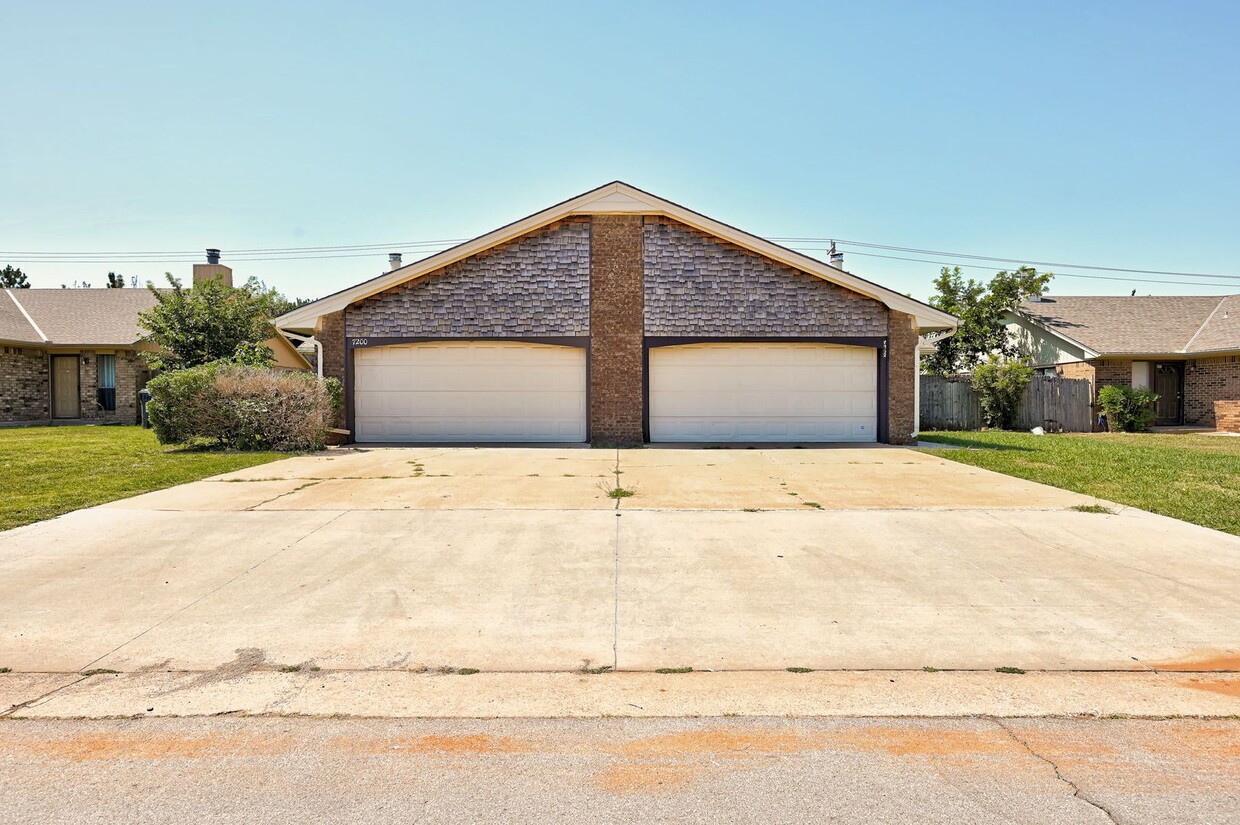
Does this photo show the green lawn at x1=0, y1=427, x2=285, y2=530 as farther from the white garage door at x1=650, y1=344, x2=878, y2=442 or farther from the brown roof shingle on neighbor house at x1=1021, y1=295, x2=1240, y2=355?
the brown roof shingle on neighbor house at x1=1021, y1=295, x2=1240, y2=355

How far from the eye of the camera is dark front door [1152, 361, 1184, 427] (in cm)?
2392

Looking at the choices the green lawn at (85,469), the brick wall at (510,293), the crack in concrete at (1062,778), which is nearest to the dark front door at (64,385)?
the green lawn at (85,469)

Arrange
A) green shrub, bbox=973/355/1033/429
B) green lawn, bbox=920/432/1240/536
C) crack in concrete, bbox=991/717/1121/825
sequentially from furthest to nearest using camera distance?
green shrub, bbox=973/355/1033/429 → green lawn, bbox=920/432/1240/536 → crack in concrete, bbox=991/717/1121/825

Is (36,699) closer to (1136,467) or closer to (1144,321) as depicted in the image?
(1136,467)

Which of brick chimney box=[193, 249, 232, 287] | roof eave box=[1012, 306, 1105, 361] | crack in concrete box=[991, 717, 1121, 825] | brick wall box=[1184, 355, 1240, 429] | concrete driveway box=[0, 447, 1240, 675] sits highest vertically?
brick chimney box=[193, 249, 232, 287]

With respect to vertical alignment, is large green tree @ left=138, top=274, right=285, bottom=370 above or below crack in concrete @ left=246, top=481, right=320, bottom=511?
above

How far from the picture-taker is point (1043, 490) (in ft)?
31.4

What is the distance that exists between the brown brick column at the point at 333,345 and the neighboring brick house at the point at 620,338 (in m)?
0.03

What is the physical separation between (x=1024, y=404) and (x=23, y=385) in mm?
31731

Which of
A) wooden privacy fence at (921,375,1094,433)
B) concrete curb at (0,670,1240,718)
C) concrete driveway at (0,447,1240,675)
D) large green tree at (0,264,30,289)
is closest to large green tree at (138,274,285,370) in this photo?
concrete driveway at (0,447,1240,675)

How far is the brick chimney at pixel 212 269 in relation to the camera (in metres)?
24.6

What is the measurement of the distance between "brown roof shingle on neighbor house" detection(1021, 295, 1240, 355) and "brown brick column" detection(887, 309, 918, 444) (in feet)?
36.5

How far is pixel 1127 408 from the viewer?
71.6 ft

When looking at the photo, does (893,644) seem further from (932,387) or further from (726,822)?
(932,387)
